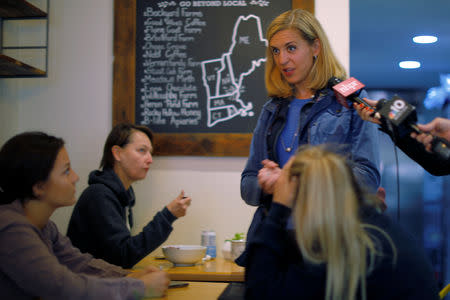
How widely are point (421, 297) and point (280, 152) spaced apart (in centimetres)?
85

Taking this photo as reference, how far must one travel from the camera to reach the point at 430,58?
5730mm

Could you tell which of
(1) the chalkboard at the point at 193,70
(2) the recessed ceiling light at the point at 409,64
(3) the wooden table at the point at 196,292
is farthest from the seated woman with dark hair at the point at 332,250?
(2) the recessed ceiling light at the point at 409,64

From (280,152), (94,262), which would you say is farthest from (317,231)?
(94,262)

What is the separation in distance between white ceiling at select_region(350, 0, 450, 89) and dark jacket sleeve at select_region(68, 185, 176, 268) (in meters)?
2.80

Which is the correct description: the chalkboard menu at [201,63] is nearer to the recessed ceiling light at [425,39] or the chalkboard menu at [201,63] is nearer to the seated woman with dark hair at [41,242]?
the seated woman with dark hair at [41,242]

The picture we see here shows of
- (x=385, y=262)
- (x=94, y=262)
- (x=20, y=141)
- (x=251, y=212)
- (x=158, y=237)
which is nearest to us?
(x=385, y=262)

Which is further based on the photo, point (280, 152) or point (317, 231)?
point (280, 152)

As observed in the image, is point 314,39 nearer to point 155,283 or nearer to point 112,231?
point 155,283

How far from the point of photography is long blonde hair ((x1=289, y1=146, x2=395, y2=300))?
3.37ft

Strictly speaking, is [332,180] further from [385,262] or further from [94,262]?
[94,262]

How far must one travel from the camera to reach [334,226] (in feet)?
3.48

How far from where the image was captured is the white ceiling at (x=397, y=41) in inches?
162

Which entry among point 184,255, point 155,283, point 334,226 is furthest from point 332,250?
point 184,255

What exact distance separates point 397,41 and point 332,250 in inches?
183
